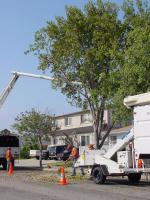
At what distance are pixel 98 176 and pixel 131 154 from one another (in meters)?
2.01

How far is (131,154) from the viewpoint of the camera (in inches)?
797

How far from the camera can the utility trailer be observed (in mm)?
19391

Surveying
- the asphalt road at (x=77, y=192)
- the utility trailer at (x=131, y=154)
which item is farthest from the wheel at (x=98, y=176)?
the asphalt road at (x=77, y=192)

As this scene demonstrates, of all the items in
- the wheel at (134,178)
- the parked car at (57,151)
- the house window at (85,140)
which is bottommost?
the wheel at (134,178)

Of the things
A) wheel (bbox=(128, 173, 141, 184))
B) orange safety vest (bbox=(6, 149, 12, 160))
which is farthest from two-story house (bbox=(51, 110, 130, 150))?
wheel (bbox=(128, 173, 141, 184))

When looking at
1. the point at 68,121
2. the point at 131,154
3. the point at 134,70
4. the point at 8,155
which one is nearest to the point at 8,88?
the point at 8,155

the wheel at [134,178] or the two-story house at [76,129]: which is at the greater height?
the two-story house at [76,129]

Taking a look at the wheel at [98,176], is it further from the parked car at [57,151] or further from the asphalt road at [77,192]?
the parked car at [57,151]

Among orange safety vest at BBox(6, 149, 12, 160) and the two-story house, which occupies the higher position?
the two-story house

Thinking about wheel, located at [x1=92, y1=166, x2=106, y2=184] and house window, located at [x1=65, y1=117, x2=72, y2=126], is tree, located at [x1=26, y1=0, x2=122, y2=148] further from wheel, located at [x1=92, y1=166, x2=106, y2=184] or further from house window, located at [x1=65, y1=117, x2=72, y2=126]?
house window, located at [x1=65, y1=117, x2=72, y2=126]

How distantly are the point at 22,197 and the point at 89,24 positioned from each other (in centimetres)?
1788

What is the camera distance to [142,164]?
19.6 meters

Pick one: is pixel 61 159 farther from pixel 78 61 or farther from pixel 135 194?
pixel 135 194

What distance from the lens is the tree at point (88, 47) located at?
1232 inches
